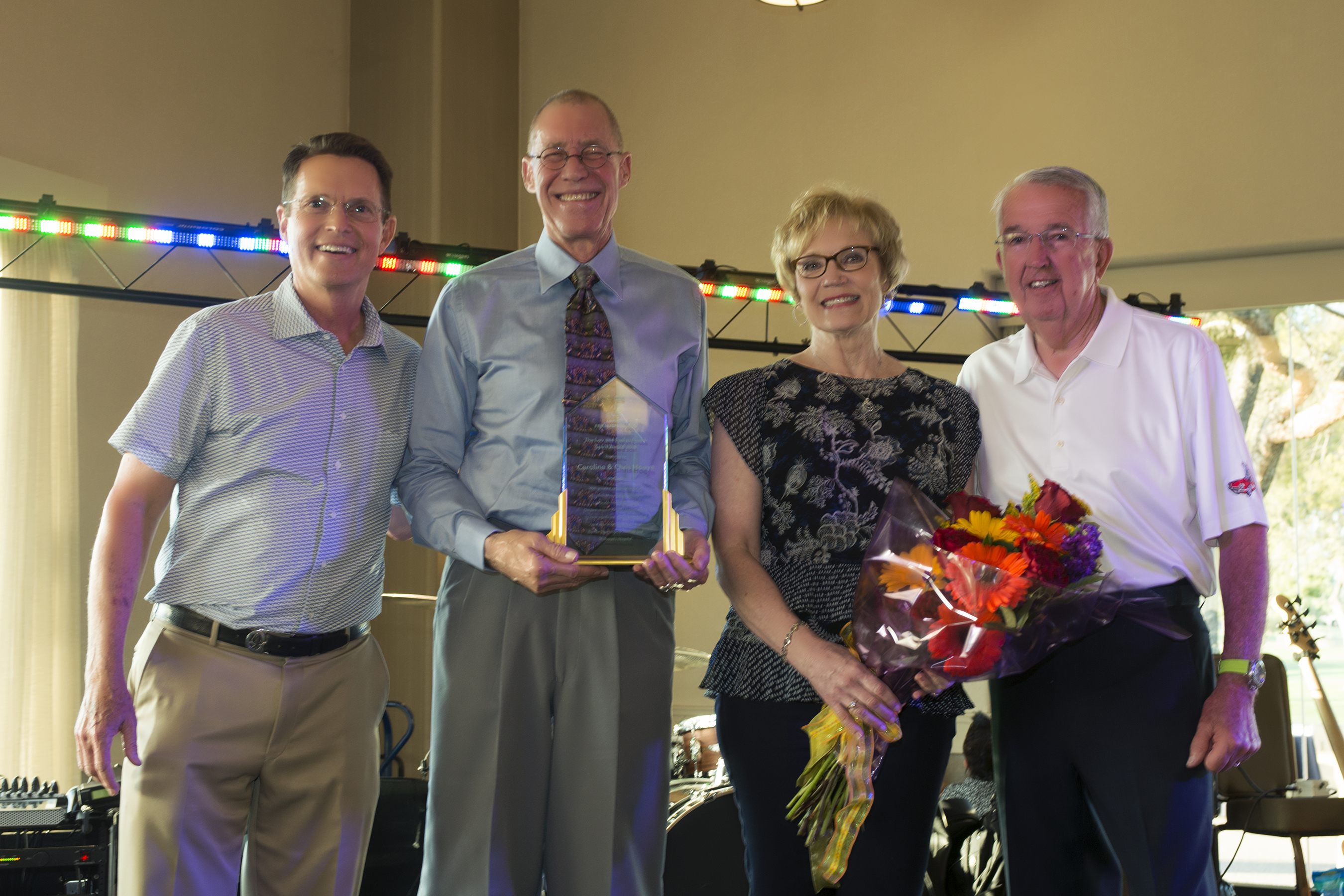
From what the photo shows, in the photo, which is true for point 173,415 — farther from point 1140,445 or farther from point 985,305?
point 985,305

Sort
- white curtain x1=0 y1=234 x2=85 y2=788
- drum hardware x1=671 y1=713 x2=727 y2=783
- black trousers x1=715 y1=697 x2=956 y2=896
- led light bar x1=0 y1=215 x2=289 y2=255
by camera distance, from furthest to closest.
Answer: white curtain x1=0 y1=234 x2=85 y2=788
led light bar x1=0 y1=215 x2=289 y2=255
drum hardware x1=671 y1=713 x2=727 y2=783
black trousers x1=715 y1=697 x2=956 y2=896

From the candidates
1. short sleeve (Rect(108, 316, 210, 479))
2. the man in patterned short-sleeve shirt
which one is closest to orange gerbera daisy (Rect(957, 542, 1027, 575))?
the man in patterned short-sleeve shirt

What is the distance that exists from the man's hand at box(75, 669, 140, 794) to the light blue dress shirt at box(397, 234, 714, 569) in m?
0.61

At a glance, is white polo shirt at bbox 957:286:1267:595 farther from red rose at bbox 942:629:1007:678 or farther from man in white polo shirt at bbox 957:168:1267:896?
red rose at bbox 942:629:1007:678

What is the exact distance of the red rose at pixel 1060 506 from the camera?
174 centimetres

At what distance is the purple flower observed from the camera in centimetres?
166

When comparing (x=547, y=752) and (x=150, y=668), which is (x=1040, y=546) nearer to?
(x=547, y=752)

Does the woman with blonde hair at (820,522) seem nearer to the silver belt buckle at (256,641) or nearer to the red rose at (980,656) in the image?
the red rose at (980,656)

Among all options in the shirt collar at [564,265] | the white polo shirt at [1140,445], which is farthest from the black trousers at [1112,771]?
the shirt collar at [564,265]

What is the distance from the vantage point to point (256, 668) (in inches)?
80.7

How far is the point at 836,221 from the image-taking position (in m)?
2.12

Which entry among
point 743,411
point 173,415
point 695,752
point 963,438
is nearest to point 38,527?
point 695,752

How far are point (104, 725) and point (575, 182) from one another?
51.3 inches

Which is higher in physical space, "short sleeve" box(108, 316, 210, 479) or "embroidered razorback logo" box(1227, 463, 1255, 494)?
"short sleeve" box(108, 316, 210, 479)
